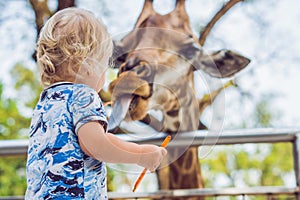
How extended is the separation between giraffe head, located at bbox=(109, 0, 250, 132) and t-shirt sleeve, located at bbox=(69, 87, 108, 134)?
21.6 inches

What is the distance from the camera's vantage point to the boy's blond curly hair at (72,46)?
0.78 m

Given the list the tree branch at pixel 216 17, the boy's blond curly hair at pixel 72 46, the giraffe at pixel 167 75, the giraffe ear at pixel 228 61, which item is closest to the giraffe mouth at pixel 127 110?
the giraffe at pixel 167 75

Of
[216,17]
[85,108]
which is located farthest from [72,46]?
[216,17]

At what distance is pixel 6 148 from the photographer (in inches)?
59.7

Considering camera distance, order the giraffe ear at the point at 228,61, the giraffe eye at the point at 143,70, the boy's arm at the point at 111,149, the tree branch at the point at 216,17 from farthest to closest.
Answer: the tree branch at the point at 216,17 < the giraffe ear at the point at 228,61 < the giraffe eye at the point at 143,70 < the boy's arm at the point at 111,149

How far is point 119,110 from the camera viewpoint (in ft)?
4.40

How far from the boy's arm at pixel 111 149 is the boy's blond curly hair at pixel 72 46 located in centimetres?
9

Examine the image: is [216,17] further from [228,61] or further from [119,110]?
[119,110]

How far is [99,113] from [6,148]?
2.71 ft

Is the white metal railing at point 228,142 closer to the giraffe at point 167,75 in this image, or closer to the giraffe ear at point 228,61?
the giraffe at point 167,75

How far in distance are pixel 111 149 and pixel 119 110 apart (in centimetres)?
59

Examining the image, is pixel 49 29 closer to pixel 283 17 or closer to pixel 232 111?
pixel 232 111

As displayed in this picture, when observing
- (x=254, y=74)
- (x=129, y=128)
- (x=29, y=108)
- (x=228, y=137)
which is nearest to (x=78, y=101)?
(x=129, y=128)

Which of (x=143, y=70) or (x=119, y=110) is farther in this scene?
(x=143, y=70)
